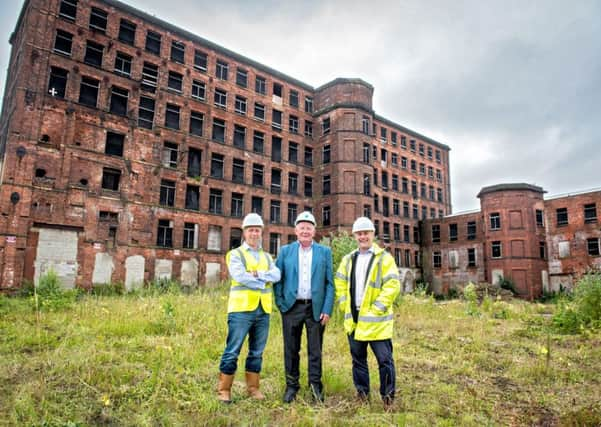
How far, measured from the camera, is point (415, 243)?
4297 centimetres

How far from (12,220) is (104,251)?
4726 millimetres

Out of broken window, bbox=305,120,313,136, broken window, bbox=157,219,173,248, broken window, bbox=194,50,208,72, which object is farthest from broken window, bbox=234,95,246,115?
broken window, bbox=157,219,173,248

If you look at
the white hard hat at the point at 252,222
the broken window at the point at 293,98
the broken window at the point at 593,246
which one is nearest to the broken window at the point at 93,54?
the broken window at the point at 293,98

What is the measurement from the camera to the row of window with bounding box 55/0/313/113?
76.8 ft

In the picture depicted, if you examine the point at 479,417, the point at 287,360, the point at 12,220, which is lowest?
the point at 479,417

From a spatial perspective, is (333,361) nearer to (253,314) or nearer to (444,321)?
(253,314)

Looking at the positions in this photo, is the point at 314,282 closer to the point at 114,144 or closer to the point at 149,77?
the point at 114,144

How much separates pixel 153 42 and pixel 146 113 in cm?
552

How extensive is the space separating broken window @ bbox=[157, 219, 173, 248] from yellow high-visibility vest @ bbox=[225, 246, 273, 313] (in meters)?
22.0

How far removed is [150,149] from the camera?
2564cm

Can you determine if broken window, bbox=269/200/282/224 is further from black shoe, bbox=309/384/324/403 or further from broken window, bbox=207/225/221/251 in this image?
black shoe, bbox=309/384/324/403

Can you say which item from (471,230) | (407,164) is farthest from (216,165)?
(471,230)

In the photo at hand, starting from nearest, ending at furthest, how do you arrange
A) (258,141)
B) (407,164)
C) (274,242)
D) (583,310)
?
(583,310) < (274,242) < (258,141) < (407,164)

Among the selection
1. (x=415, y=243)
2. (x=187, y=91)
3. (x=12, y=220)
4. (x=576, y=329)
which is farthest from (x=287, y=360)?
(x=415, y=243)
